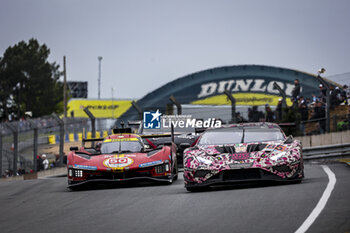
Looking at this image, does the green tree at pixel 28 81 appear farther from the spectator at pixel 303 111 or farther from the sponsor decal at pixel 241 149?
the sponsor decal at pixel 241 149

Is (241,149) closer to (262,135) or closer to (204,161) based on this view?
(204,161)

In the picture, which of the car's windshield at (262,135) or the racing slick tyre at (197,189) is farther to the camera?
the car's windshield at (262,135)

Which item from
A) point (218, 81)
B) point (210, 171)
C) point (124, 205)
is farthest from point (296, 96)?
point (218, 81)

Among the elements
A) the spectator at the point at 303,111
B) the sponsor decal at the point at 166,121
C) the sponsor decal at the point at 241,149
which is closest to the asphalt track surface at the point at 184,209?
the sponsor decal at the point at 241,149

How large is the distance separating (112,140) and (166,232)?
7264 mm

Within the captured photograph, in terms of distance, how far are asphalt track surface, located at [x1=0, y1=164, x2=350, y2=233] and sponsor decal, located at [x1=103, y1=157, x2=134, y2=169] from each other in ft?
3.18

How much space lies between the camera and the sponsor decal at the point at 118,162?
44.0 feet

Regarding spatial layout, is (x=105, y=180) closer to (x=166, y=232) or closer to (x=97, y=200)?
(x=97, y=200)

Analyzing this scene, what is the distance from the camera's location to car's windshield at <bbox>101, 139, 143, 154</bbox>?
566 inches

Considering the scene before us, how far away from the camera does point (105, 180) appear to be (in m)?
13.4

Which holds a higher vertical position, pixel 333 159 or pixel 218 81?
pixel 218 81

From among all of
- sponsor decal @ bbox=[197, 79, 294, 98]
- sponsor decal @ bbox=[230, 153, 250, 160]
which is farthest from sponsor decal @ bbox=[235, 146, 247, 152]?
sponsor decal @ bbox=[197, 79, 294, 98]

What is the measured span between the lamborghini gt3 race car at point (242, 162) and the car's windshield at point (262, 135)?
134 millimetres

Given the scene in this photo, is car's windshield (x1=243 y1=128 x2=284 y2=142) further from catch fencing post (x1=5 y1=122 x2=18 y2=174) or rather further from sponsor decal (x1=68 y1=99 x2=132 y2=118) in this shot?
sponsor decal (x1=68 y1=99 x2=132 y2=118)
